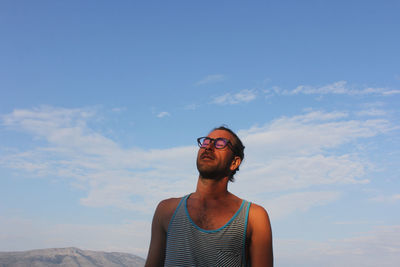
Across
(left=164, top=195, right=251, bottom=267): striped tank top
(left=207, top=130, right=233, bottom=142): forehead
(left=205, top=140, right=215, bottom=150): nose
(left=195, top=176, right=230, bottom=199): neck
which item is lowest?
(left=164, top=195, right=251, bottom=267): striped tank top

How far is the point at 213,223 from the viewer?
16.5 ft

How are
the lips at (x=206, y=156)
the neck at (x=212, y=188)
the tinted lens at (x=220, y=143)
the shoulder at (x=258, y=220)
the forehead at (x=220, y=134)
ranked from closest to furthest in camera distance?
the shoulder at (x=258, y=220) → the neck at (x=212, y=188) → the lips at (x=206, y=156) → the tinted lens at (x=220, y=143) → the forehead at (x=220, y=134)

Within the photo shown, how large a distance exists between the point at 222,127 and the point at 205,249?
1.95m

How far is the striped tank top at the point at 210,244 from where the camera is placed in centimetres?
482

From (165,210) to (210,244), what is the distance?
0.92 metres

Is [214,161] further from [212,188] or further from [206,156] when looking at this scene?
[212,188]

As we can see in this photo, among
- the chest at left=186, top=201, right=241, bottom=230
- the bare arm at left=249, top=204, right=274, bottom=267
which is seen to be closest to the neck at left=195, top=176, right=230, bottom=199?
the chest at left=186, top=201, right=241, bottom=230

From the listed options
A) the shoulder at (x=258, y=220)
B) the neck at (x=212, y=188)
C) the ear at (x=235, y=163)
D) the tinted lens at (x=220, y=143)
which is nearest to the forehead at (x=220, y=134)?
the tinted lens at (x=220, y=143)

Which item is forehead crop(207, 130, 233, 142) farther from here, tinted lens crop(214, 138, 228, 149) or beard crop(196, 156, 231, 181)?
beard crop(196, 156, 231, 181)

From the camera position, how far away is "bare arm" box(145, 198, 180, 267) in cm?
536

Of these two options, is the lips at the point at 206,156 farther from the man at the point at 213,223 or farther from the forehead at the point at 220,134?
the forehead at the point at 220,134

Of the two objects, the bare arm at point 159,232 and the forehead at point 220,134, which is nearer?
the bare arm at point 159,232

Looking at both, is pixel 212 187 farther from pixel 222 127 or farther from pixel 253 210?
pixel 222 127

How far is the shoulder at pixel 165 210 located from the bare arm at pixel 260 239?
110 cm
